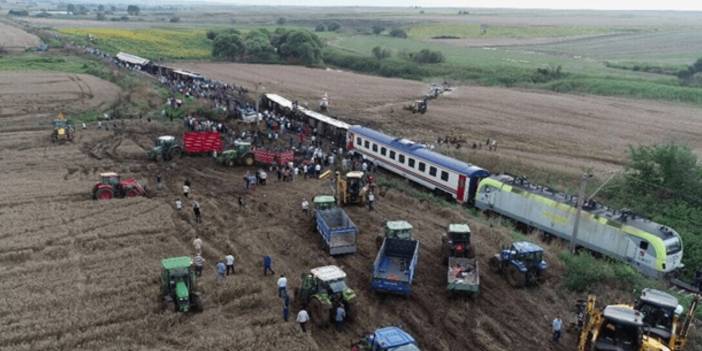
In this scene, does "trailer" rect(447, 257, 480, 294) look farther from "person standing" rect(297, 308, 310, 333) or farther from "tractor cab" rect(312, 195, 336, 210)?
"tractor cab" rect(312, 195, 336, 210)

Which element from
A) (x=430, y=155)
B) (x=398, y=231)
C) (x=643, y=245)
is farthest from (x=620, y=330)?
(x=430, y=155)

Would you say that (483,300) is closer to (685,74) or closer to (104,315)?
(104,315)

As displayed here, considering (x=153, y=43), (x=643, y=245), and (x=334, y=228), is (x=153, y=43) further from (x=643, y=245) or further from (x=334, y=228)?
(x=643, y=245)

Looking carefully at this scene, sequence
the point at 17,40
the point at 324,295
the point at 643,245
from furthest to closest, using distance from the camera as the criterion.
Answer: the point at 17,40 → the point at 643,245 → the point at 324,295

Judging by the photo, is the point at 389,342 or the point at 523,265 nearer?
the point at 389,342

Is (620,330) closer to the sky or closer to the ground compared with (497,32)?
closer to the ground

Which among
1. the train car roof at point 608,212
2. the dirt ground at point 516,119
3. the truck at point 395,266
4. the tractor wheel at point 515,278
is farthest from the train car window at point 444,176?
the tractor wheel at point 515,278

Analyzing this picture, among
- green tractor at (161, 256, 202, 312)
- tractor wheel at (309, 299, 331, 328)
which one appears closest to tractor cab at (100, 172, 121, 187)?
green tractor at (161, 256, 202, 312)
